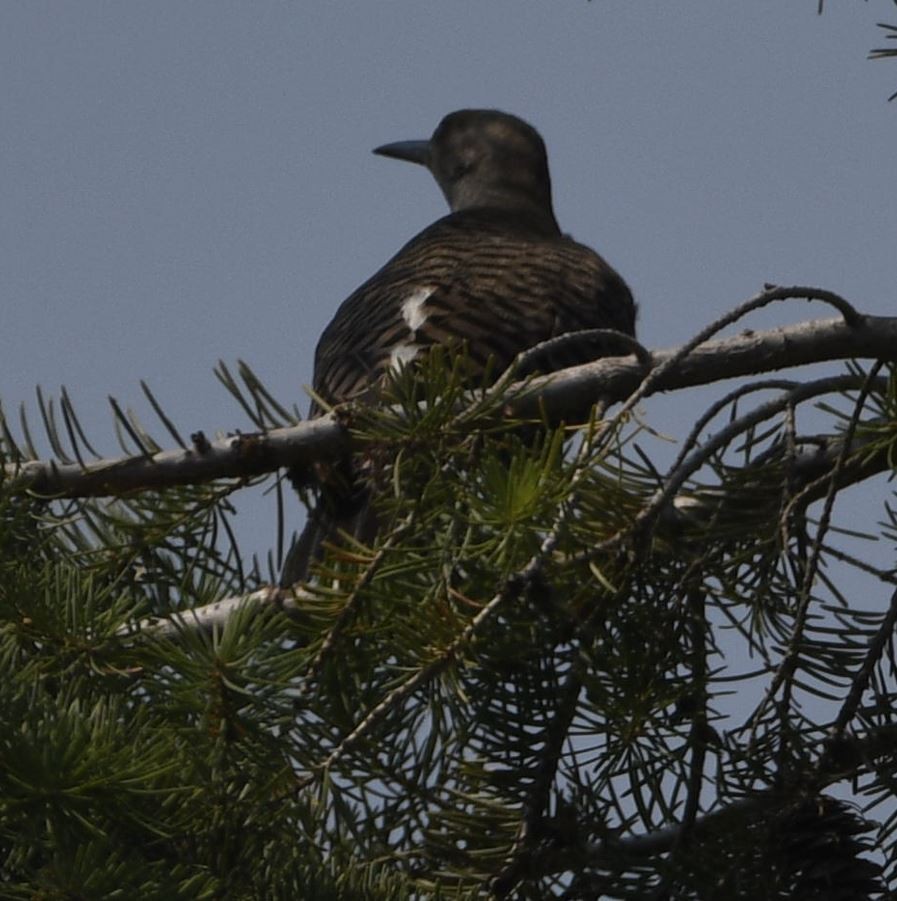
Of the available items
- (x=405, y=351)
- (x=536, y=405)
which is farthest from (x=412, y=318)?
(x=536, y=405)

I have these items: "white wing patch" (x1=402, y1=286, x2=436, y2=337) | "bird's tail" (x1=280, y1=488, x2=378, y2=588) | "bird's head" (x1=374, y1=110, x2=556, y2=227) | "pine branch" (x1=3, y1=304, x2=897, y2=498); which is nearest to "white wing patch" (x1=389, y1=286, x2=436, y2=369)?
"white wing patch" (x1=402, y1=286, x2=436, y2=337)

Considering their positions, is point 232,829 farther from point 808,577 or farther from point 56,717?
point 808,577

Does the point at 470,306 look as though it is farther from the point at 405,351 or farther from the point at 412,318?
the point at 405,351

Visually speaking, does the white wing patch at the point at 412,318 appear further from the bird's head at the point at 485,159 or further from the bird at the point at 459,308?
the bird's head at the point at 485,159

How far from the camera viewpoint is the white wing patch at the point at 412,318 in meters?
4.29

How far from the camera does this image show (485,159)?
7.55m

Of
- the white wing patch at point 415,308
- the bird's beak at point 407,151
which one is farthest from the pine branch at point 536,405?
the bird's beak at point 407,151

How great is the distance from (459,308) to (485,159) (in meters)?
3.11

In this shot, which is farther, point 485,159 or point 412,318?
point 485,159

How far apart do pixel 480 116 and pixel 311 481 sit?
186 inches

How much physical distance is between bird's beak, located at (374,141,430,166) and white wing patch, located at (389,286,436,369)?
3.18m

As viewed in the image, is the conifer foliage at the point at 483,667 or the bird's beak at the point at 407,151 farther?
the bird's beak at the point at 407,151

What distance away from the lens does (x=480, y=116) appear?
7.71 metres

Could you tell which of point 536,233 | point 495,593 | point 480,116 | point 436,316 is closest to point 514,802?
point 495,593
